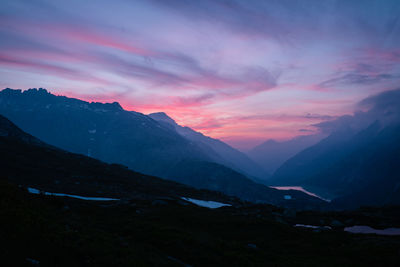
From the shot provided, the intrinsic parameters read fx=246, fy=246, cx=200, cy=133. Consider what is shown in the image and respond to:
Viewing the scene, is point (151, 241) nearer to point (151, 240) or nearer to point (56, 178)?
point (151, 240)

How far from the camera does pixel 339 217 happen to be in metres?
62.8

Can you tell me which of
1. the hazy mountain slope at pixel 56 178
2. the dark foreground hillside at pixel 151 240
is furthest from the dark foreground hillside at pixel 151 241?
the hazy mountain slope at pixel 56 178

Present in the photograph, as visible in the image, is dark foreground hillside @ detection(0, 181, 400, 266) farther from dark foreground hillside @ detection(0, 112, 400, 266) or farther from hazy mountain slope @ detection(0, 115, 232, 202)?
hazy mountain slope @ detection(0, 115, 232, 202)

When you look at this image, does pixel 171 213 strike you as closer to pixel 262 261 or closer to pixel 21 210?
pixel 262 261

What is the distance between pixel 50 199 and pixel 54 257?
58.5 feet

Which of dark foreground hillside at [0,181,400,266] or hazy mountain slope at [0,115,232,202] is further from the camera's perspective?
hazy mountain slope at [0,115,232,202]

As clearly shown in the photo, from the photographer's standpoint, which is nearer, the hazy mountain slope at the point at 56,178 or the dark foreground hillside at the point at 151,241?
the dark foreground hillside at the point at 151,241

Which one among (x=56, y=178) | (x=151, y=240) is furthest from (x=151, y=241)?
(x=56, y=178)

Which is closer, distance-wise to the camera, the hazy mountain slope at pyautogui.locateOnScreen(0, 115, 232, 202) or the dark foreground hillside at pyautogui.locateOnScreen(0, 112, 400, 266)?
the dark foreground hillside at pyautogui.locateOnScreen(0, 112, 400, 266)

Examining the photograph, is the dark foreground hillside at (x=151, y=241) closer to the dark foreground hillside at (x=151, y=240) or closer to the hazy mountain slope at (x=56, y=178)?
the dark foreground hillside at (x=151, y=240)

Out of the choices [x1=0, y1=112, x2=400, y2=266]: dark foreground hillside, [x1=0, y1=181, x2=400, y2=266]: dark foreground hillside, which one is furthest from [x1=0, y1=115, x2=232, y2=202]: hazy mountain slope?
[x1=0, y1=181, x2=400, y2=266]: dark foreground hillside

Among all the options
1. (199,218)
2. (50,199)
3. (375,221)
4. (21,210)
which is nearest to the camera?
(21,210)

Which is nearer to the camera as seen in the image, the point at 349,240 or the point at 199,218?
the point at 349,240

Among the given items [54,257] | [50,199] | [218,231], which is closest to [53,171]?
[50,199]
